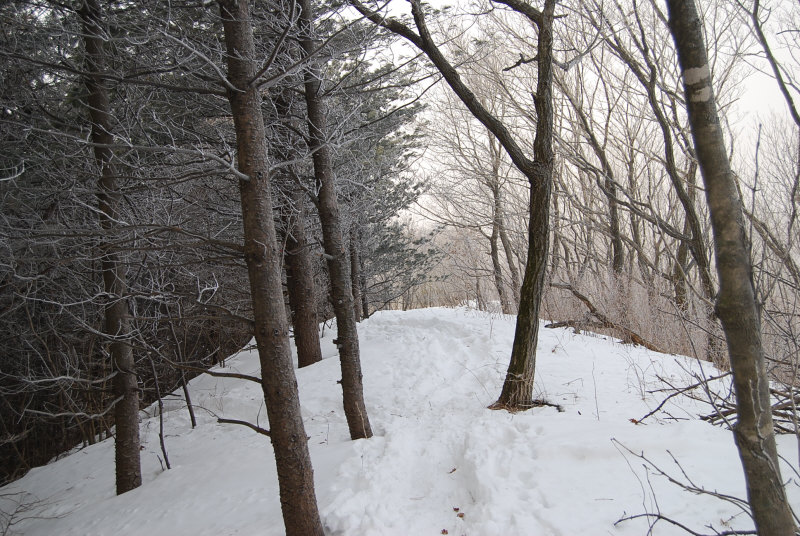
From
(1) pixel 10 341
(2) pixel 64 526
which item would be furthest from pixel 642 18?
(1) pixel 10 341

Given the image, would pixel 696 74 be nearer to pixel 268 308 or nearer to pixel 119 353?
pixel 268 308

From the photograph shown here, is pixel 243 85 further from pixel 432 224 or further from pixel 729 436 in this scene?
pixel 432 224

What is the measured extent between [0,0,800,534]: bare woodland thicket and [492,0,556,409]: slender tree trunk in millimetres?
21

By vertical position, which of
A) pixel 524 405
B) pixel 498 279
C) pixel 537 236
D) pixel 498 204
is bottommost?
pixel 524 405

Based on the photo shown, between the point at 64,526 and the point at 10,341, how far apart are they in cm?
435

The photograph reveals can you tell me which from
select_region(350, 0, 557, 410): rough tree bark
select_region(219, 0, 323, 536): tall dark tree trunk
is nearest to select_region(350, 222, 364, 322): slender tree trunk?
select_region(350, 0, 557, 410): rough tree bark

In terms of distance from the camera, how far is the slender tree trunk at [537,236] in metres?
4.20

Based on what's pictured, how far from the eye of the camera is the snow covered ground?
8.74 ft

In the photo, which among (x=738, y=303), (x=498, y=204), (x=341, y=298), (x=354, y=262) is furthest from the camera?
(x=498, y=204)

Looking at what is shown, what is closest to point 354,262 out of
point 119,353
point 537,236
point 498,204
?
point 498,204

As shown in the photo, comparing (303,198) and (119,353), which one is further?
(303,198)

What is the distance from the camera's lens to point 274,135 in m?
5.30

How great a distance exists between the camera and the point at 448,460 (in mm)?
3732

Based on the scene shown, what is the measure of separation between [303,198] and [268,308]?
162 inches
